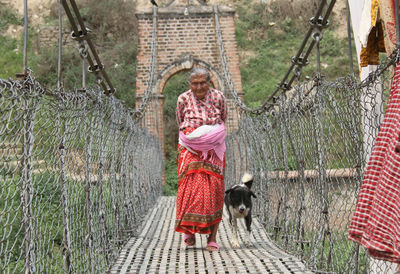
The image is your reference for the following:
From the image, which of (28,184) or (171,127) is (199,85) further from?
(171,127)

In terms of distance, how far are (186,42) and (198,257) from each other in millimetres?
7884

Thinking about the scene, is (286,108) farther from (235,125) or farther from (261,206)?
(235,125)

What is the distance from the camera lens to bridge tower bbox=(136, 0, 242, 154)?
425 inches

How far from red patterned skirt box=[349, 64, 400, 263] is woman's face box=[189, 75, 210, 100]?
228 cm

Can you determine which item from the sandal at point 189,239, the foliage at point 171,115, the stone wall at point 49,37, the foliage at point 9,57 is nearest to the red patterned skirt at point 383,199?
the sandal at point 189,239

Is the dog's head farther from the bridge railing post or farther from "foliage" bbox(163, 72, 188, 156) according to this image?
"foliage" bbox(163, 72, 188, 156)

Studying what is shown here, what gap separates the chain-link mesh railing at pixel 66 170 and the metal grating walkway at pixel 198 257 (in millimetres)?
125

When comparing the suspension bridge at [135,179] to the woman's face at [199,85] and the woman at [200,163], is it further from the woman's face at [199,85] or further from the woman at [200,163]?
the woman's face at [199,85]

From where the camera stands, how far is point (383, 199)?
5.51 ft

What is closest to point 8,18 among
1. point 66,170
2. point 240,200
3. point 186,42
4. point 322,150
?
point 186,42

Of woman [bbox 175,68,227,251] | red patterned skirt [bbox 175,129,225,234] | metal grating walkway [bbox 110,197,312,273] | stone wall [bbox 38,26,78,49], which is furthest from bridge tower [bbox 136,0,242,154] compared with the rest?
stone wall [bbox 38,26,78,49]

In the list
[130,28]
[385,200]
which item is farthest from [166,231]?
[130,28]

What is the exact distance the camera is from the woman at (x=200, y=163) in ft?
12.6

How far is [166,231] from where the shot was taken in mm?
4824
